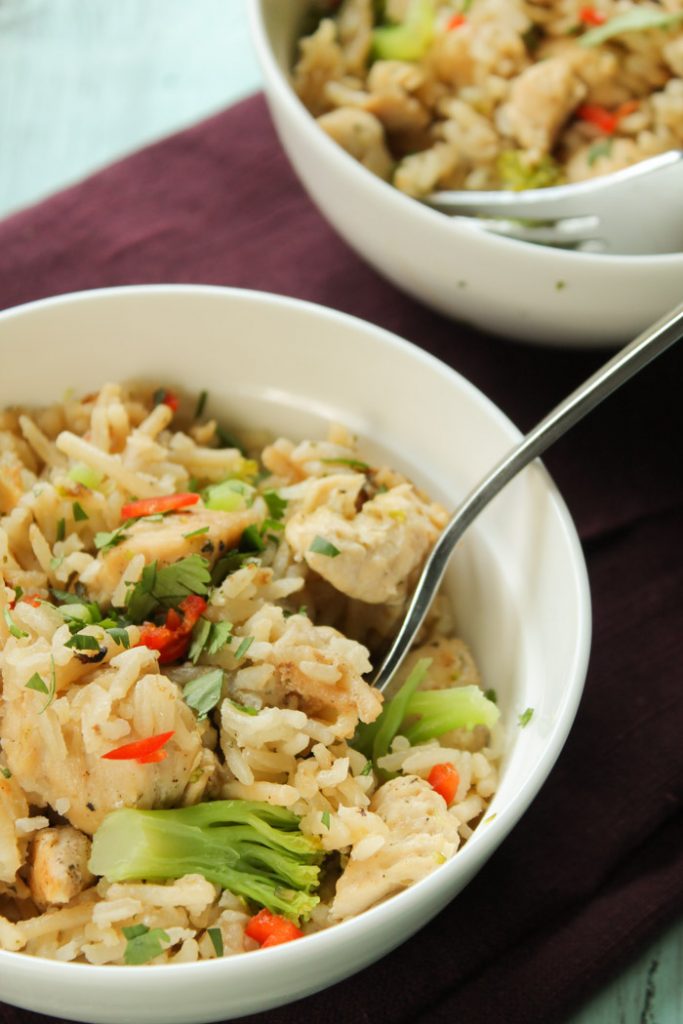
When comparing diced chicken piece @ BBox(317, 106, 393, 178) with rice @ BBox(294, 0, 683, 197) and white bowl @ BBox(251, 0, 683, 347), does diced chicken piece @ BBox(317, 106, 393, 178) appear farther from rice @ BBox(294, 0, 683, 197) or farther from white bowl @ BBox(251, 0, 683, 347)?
white bowl @ BBox(251, 0, 683, 347)

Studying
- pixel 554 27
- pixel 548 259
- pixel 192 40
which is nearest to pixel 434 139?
pixel 554 27

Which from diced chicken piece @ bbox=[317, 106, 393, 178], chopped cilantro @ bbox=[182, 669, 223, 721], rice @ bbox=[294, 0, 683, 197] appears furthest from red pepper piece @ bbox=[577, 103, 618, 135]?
chopped cilantro @ bbox=[182, 669, 223, 721]

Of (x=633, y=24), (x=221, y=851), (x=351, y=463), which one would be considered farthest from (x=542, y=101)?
(x=221, y=851)

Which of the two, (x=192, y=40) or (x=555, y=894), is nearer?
(x=555, y=894)

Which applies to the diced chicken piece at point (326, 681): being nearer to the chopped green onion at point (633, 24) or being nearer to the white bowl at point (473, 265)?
the white bowl at point (473, 265)

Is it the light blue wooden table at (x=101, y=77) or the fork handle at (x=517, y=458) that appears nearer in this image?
the fork handle at (x=517, y=458)

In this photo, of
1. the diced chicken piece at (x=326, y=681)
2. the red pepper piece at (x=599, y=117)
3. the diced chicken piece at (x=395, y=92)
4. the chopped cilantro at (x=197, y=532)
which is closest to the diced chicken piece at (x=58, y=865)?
the diced chicken piece at (x=326, y=681)

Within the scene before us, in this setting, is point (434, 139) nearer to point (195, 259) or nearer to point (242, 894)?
point (195, 259)
